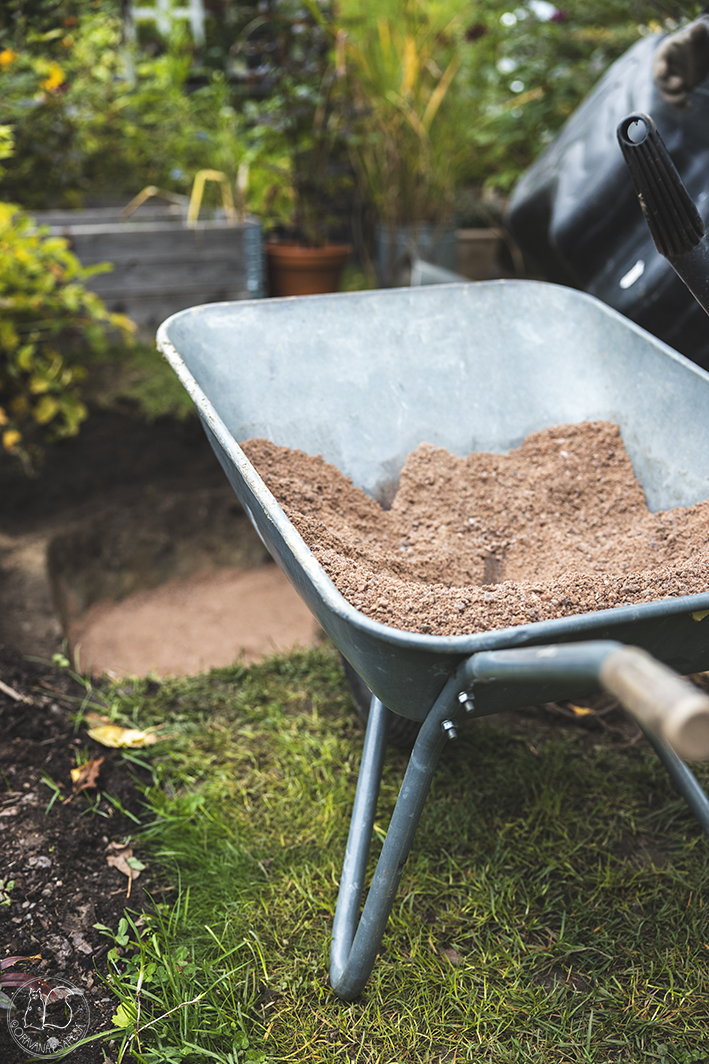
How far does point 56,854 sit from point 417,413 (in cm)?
104

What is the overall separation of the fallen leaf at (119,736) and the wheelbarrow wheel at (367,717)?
45cm

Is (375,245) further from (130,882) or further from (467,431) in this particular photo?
(130,882)

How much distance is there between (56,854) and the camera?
1.29 metres

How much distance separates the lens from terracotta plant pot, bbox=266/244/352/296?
3.36m

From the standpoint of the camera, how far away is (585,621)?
2.39ft

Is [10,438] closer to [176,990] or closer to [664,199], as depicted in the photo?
[176,990]

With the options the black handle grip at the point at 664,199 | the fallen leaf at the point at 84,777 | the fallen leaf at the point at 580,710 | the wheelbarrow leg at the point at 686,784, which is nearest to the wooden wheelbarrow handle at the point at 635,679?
the black handle grip at the point at 664,199

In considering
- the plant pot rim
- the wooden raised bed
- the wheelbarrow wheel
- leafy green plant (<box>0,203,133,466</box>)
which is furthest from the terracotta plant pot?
the wheelbarrow wheel

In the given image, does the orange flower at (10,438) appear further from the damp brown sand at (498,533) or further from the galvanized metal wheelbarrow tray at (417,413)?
the damp brown sand at (498,533)

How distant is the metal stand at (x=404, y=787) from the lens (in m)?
0.61

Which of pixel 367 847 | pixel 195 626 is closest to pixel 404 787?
pixel 367 847

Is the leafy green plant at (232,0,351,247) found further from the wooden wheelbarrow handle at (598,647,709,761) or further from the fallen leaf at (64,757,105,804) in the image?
the wooden wheelbarrow handle at (598,647,709,761)

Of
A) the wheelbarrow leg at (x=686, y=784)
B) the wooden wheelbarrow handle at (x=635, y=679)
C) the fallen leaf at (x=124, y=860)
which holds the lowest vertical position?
the fallen leaf at (x=124, y=860)

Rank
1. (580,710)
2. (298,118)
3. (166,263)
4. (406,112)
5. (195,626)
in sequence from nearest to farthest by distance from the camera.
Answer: (580,710)
(195,626)
(166,263)
(406,112)
(298,118)
